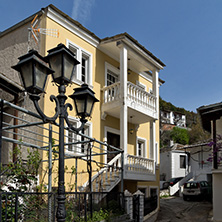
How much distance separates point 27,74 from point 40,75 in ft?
0.64

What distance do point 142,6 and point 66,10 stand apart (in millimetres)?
4890

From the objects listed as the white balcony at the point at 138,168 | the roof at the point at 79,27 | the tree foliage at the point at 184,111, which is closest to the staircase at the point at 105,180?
the white balcony at the point at 138,168

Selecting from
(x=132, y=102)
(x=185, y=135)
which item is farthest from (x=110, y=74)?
(x=185, y=135)

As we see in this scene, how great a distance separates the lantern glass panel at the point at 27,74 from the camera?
4777 mm

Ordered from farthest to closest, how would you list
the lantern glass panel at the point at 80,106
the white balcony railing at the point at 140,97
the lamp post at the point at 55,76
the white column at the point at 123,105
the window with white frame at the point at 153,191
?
the window with white frame at the point at 153,191 < the white balcony railing at the point at 140,97 < the white column at the point at 123,105 < the lantern glass panel at the point at 80,106 < the lamp post at the point at 55,76

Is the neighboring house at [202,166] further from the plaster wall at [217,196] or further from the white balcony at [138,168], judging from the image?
the plaster wall at [217,196]

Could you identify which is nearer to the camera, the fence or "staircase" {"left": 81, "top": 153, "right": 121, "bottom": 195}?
the fence

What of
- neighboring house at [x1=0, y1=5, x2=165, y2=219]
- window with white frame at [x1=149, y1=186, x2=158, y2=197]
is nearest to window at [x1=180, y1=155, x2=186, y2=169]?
window with white frame at [x1=149, y1=186, x2=158, y2=197]

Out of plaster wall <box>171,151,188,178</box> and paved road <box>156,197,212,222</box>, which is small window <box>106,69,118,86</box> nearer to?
paved road <box>156,197,212,222</box>

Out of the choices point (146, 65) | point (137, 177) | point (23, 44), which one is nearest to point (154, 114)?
point (146, 65)

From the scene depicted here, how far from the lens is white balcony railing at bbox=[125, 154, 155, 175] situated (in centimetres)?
1324

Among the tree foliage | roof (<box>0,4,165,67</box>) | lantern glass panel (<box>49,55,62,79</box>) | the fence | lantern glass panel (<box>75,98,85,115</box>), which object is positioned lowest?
the fence

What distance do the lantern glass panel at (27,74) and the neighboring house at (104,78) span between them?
6.70 m

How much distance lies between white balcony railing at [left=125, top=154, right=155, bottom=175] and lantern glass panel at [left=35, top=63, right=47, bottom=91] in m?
8.65
